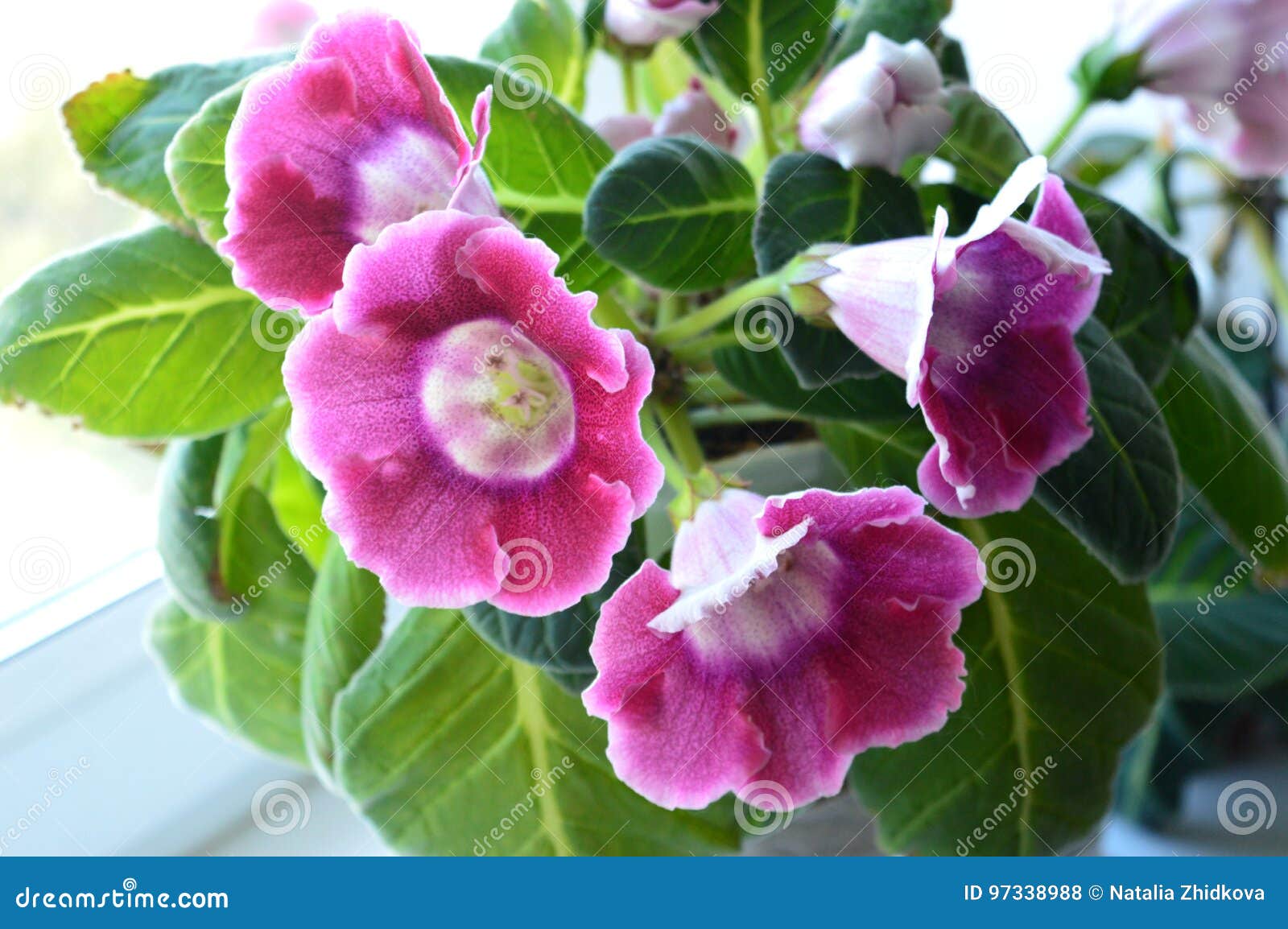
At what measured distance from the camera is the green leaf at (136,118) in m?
0.50

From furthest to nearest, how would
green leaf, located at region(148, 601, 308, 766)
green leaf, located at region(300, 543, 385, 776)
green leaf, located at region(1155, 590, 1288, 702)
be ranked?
green leaf, located at region(1155, 590, 1288, 702)
green leaf, located at region(148, 601, 308, 766)
green leaf, located at region(300, 543, 385, 776)

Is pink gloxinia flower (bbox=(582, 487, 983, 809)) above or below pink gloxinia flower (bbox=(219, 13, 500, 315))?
below

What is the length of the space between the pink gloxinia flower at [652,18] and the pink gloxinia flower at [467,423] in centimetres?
25

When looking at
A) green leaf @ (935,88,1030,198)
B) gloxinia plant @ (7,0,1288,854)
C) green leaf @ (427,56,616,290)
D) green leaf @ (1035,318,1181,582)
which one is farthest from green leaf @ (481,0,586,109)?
green leaf @ (1035,318,1181,582)

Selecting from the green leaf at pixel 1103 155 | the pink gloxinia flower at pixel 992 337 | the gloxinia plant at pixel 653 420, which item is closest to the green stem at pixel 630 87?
the gloxinia plant at pixel 653 420

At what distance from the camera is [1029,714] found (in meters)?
0.55

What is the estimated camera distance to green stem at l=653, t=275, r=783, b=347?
460 mm

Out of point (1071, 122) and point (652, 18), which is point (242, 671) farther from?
point (1071, 122)

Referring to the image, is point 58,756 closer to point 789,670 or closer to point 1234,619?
point 789,670

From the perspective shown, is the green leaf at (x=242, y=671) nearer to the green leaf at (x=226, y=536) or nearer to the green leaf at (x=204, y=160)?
the green leaf at (x=226, y=536)

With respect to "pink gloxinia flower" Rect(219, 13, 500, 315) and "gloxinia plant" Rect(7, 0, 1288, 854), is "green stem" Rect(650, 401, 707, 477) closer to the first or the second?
"gloxinia plant" Rect(7, 0, 1288, 854)

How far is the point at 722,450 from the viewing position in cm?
62

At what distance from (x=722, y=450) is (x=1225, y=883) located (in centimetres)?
35

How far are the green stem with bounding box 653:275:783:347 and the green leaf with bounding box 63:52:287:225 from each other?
0.76 feet
